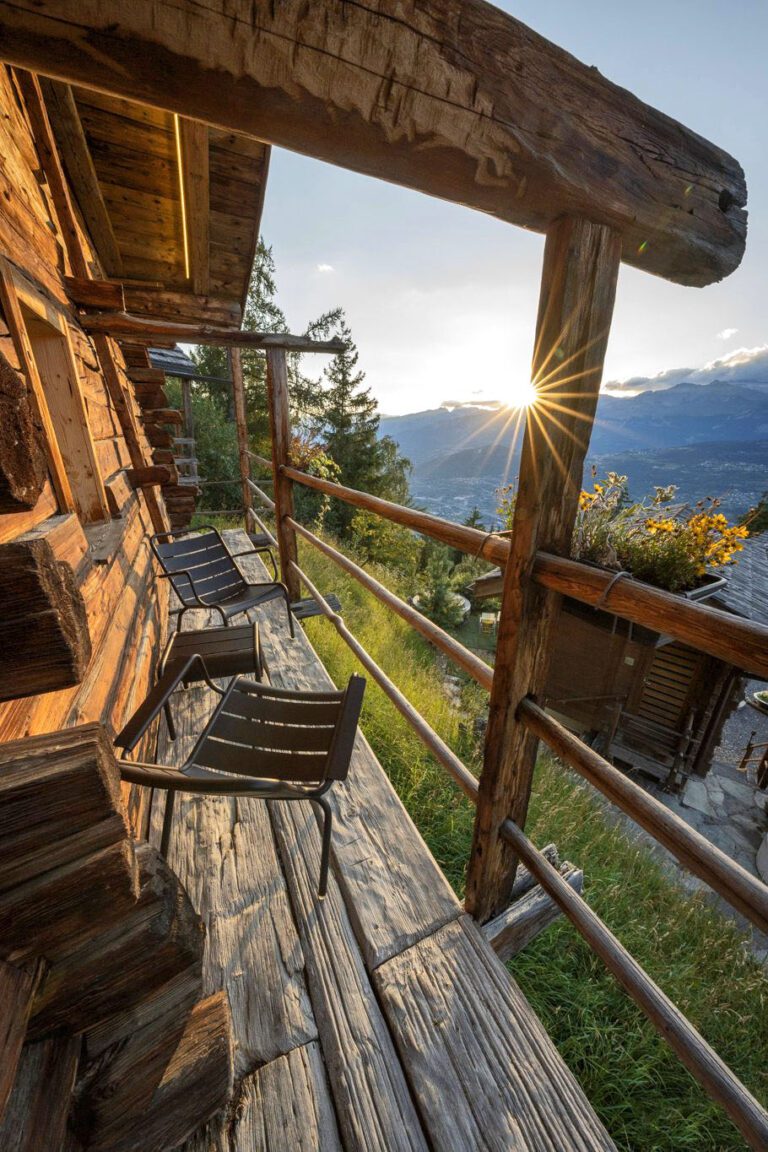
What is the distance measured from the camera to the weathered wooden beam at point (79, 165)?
1866 mm

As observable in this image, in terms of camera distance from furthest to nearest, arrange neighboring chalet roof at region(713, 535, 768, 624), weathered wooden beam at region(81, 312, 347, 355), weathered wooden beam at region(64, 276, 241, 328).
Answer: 1. neighboring chalet roof at region(713, 535, 768, 624)
2. weathered wooden beam at region(64, 276, 241, 328)
3. weathered wooden beam at region(81, 312, 347, 355)

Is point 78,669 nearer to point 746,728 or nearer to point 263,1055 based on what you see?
point 263,1055

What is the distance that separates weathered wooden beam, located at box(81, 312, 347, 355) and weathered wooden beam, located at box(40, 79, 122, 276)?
586mm

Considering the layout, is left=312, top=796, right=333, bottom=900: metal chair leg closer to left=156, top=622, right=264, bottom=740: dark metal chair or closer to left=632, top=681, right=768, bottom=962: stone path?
left=156, top=622, right=264, bottom=740: dark metal chair

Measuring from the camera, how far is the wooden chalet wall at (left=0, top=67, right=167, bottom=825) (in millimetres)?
899

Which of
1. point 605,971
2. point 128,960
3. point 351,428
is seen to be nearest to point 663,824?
point 128,960

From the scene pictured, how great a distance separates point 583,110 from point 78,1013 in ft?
5.80

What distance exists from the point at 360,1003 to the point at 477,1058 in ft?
1.12

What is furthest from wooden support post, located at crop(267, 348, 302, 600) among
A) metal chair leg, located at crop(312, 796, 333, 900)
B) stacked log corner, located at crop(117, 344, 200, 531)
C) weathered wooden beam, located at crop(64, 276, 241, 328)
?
metal chair leg, located at crop(312, 796, 333, 900)

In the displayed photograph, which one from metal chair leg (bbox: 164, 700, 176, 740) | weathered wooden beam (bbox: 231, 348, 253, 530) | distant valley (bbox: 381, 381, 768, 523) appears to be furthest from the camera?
distant valley (bbox: 381, 381, 768, 523)

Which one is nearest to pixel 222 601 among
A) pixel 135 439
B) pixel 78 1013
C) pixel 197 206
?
pixel 135 439

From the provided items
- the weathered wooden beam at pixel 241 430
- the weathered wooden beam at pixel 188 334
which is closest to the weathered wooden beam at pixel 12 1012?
the weathered wooden beam at pixel 188 334

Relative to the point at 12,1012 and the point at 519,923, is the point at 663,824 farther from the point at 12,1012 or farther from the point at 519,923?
Result: the point at 12,1012

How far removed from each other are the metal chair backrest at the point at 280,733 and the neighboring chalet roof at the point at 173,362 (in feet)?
27.9
